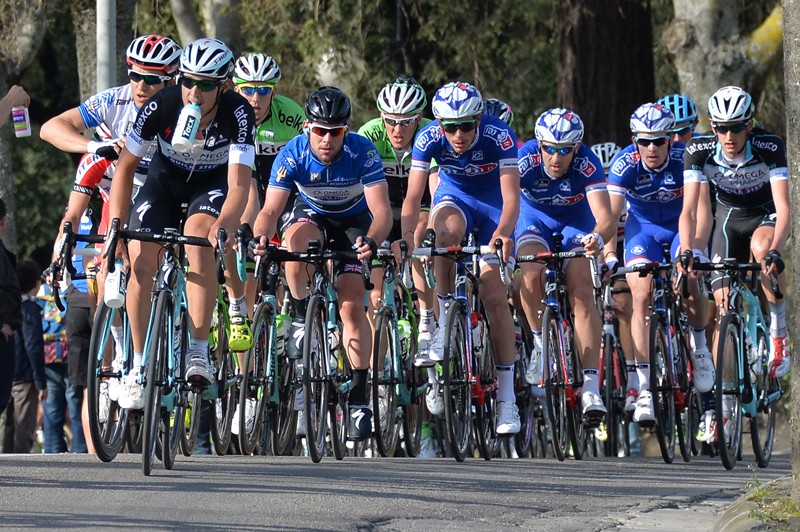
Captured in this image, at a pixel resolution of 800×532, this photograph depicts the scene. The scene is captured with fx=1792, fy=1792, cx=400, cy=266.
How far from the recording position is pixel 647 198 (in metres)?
13.4

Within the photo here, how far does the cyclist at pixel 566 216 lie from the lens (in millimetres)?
12352

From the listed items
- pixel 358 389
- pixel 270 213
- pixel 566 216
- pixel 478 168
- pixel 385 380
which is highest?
pixel 478 168

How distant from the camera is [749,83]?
19844 millimetres

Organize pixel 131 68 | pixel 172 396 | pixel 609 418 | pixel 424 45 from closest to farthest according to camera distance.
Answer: pixel 172 396, pixel 131 68, pixel 609 418, pixel 424 45

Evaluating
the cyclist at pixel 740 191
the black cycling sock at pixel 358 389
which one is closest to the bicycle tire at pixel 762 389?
the cyclist at pixel 740 191

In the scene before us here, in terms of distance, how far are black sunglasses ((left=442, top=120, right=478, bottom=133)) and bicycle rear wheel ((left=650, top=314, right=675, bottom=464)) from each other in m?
1.82

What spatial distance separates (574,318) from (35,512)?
574cm

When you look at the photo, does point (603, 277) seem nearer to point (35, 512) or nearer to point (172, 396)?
point (172, 396)

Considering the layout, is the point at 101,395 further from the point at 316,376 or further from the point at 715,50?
the point at 715,50

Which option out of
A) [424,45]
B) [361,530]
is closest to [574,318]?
[361,530]

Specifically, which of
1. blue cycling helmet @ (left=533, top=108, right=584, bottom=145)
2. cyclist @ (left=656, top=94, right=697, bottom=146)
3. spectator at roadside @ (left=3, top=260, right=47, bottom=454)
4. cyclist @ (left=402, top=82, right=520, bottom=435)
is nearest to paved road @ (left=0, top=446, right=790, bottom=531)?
cyclist @ (left=402, top=82, right=520, bottom=435)

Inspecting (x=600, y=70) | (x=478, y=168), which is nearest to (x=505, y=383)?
(x=478, y=168)

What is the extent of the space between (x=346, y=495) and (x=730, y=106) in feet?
16.3

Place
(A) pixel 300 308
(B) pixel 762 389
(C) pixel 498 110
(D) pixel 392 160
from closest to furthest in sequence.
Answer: (A) pixel 300 308
(B) pixel 762 389
(D) pixel 392 160
(C) pixel 498 110
